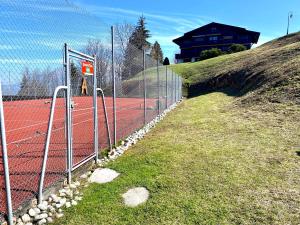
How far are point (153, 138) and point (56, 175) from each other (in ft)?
12.3

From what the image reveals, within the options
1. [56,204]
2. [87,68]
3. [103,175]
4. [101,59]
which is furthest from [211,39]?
[56,204]

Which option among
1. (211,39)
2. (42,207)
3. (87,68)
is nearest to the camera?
(42,207)

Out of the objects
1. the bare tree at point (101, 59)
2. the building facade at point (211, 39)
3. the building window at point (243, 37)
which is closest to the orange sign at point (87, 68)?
the bare tree at point (101, 59)

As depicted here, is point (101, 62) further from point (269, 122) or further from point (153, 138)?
point (269, 122)

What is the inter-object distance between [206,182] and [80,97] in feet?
7.85

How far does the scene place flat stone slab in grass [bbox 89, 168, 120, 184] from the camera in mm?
Answer: 4869

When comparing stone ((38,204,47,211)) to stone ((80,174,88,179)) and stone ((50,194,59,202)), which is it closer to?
stone ((50,194,59,202))

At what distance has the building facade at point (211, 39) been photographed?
188 feet

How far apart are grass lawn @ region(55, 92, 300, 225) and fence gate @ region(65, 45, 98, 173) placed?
22.8 inches

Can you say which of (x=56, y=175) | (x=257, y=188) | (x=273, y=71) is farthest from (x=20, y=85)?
(x=273, y=71)

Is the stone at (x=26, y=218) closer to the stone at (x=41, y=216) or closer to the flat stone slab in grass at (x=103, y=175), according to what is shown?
the stone at (x=41, y=216)

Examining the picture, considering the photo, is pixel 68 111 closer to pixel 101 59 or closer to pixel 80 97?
pixel 80 97

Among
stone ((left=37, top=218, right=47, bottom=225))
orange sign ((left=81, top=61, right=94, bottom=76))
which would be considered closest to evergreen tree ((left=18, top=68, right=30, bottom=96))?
stone ((left=37, top=218, right=47, bottom=225))

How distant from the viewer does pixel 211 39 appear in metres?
60.0
